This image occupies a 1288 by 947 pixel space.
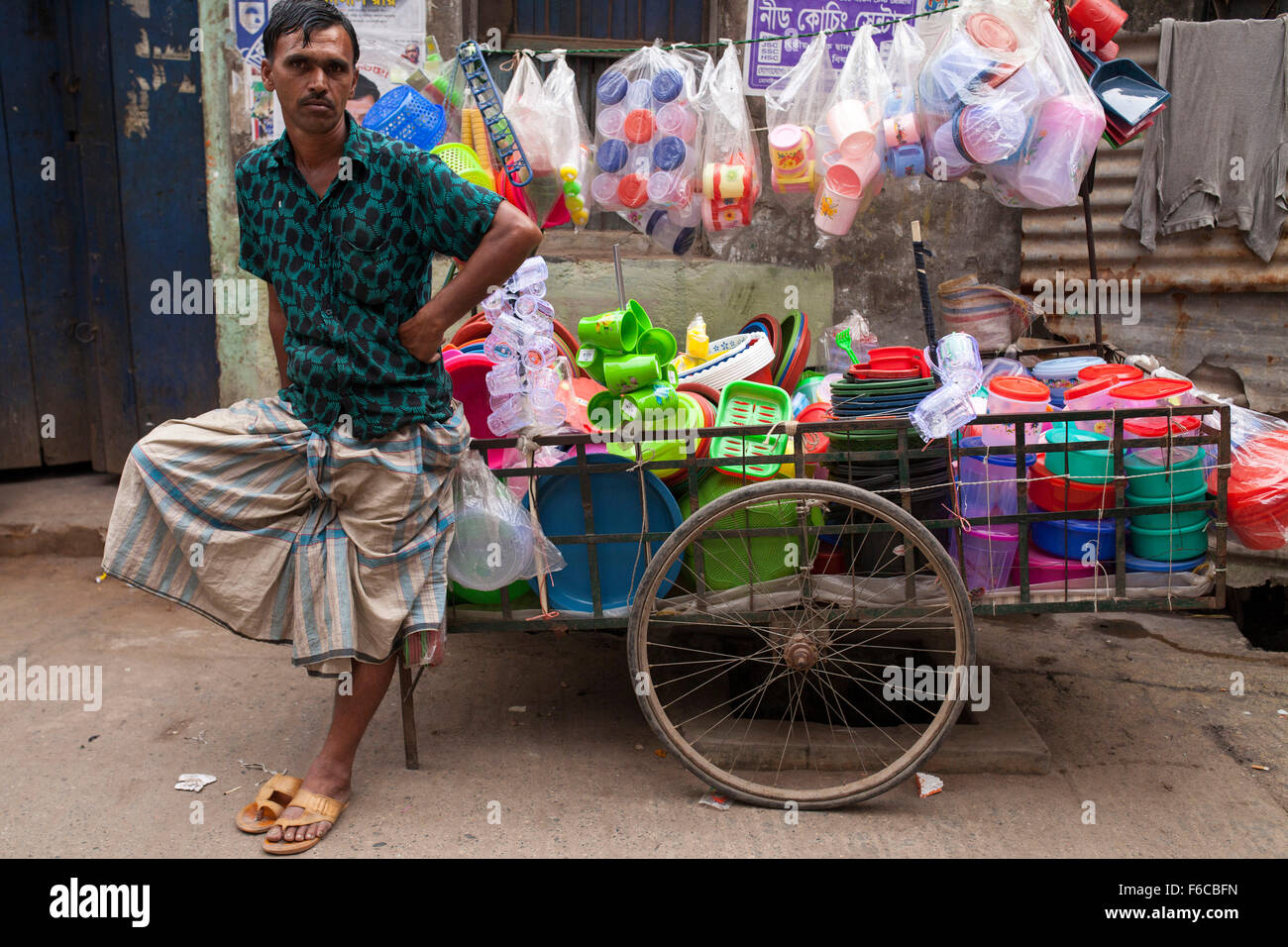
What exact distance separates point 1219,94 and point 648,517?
10.8 feet

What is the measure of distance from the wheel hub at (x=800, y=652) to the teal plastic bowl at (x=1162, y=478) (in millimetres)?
952

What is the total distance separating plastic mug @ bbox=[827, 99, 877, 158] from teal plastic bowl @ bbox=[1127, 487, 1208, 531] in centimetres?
127

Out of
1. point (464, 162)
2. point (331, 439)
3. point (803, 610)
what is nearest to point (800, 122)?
point (464, 162)

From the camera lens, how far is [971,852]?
2643mm

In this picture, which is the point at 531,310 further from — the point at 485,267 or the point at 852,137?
the point at 852,137

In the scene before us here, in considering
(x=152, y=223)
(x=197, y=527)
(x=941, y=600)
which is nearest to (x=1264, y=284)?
(x=941, y=600)

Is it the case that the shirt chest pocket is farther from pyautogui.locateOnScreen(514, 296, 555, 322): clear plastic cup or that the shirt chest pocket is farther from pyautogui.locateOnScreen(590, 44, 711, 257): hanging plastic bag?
pyautogui.locateOnScreen(590, 44, 711, 257): hanging plastic bag

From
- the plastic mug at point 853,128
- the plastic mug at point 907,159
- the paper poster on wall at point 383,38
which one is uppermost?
the paper poster on wall at point 383,38

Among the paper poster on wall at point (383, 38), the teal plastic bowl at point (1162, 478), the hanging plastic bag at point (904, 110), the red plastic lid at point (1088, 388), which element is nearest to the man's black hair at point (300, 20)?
the hanging plastic bag at point (904, 110)

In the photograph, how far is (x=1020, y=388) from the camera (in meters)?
2.97

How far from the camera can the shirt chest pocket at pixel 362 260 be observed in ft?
8.32

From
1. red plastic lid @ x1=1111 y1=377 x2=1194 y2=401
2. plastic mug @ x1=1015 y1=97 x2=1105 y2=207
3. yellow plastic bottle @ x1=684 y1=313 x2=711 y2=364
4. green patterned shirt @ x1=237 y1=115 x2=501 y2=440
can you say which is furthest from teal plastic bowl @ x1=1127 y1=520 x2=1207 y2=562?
green patterned shirt @ x1=237 y1=115 x2=501 y2=440

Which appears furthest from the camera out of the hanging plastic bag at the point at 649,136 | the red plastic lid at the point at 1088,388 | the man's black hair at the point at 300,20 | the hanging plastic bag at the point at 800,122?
the hanging plastic bag at the point at 649,136

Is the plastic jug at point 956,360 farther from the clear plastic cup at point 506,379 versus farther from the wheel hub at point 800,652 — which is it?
the clear plastic cup at point 506,379
